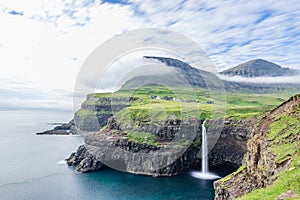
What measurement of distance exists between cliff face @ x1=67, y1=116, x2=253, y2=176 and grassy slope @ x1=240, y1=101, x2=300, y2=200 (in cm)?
4474

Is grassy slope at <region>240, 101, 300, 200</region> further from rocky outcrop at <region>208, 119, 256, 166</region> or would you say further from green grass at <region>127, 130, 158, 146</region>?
green grass at <region>127, 130, 158, 146</region>

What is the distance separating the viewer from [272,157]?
26125mm

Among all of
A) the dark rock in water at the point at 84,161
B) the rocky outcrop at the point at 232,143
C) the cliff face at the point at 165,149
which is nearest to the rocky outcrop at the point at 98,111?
the dark rock in water at the point at 84,161

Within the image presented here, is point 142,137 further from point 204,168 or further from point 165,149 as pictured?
point 204,168

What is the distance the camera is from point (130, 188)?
6375 cm

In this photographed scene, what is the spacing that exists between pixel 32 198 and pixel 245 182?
151 ft

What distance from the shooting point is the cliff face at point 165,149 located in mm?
77375

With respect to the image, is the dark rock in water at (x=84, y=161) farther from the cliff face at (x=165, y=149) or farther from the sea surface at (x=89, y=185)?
the sea surface at (x=89, y=185)

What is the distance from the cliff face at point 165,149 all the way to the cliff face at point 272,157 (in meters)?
37.6

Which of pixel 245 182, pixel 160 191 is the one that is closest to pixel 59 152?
pixel 160 191

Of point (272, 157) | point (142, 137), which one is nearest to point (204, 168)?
point (142, 137)

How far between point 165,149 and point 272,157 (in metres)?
54.6

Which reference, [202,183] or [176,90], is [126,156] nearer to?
[202,183]

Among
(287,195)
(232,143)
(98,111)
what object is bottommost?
(232,143)
